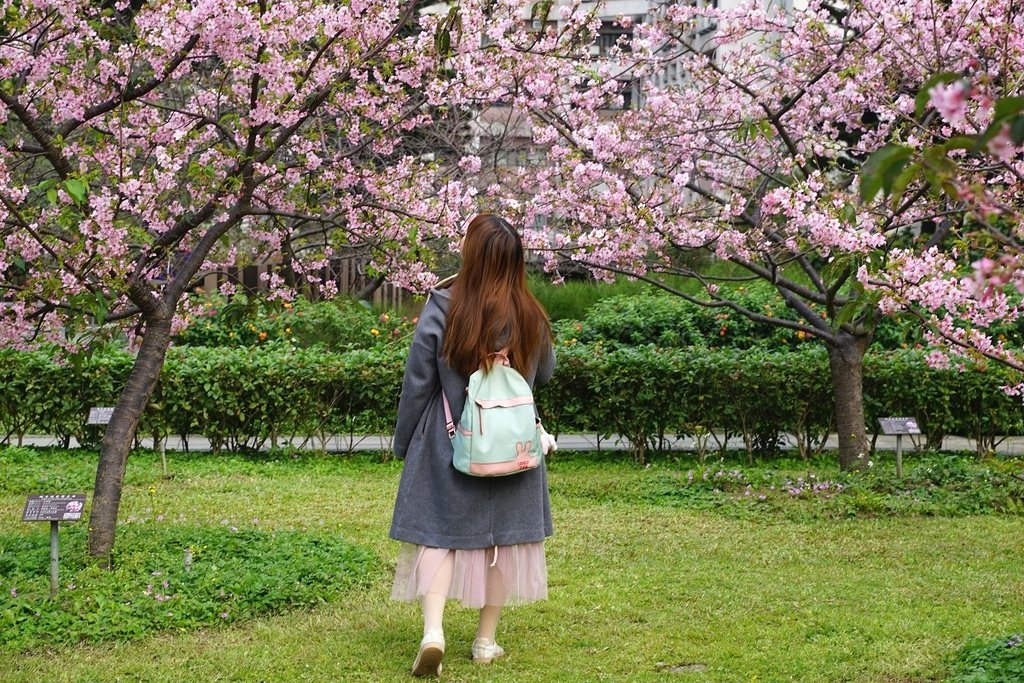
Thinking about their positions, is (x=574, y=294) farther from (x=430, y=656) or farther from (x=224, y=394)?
(x=430, y=656)

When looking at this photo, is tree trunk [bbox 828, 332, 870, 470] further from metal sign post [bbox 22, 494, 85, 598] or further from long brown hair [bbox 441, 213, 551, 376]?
metal sign post [bbox 22, 494, 85, 598]

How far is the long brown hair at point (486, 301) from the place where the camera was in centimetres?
398

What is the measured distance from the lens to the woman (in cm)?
400

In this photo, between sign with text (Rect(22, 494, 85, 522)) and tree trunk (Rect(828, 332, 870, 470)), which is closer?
sign with text (Rect(22, 494, 85, 522))

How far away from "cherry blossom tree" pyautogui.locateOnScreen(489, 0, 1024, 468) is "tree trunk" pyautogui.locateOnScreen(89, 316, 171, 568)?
2.50 metres

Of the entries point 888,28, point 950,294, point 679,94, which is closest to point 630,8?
point 679,94

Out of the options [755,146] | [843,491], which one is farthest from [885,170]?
[755,146]

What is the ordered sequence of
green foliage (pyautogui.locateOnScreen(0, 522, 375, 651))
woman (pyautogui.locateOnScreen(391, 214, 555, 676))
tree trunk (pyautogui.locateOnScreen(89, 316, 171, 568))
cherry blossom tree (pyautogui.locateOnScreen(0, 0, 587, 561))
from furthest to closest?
tree trunk (pyautogui.locateOnScreen(89, 316, 171, 568)), cherry blossom tree (pyautogui.locateOnScreen(0, 0, 587, 561)), green foliage (pyautogui.locateOnScreen(0, 522, 375, 651)), woman (pyautogui.locateOnScreen(391, 214, 555, 676))

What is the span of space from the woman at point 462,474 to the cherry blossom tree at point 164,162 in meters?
1.29

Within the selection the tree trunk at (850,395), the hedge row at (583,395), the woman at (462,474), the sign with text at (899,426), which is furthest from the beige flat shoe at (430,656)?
the hedge row at (583,395)

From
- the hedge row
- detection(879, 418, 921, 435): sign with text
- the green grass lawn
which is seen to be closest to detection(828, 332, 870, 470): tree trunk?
detection(879, 418, 921, 435): sign with text

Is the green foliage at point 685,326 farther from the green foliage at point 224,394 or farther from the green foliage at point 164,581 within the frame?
the green foliage at point 164,581

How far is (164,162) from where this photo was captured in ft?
17.4

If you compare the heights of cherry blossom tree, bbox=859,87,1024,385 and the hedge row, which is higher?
cherry blossom tree, bbox=859,87,1024,385
